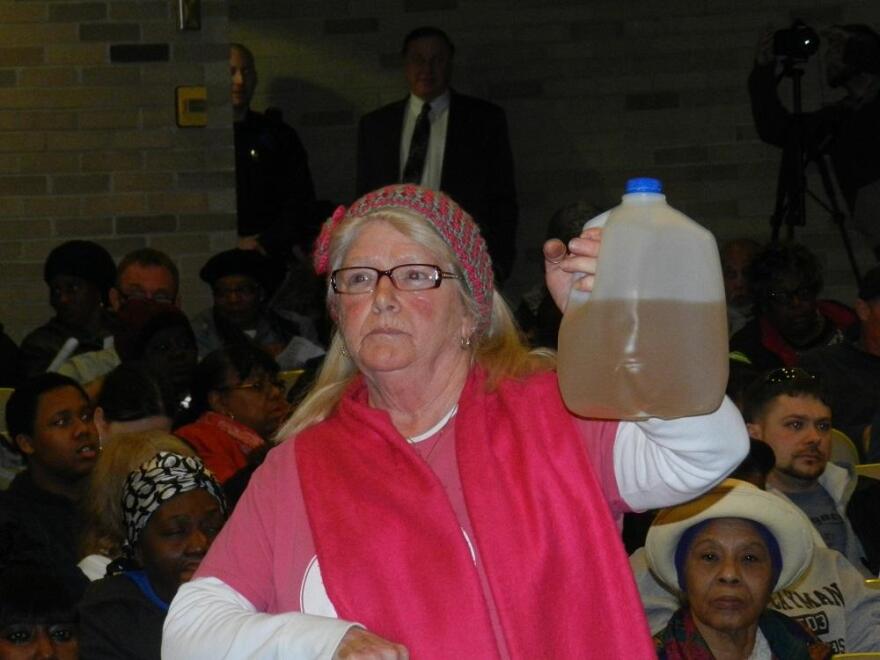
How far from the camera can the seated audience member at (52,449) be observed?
5008 millimetres

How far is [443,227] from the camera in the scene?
2.57 metres

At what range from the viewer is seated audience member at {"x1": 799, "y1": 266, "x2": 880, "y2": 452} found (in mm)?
6105

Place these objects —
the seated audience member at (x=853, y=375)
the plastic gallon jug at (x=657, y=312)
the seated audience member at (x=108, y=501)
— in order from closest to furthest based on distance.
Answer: the plastic gallon jug at (x=657, y=312) < the seated audience member at (x=108, y=501) < the seated audience member at (x=853, y=375)

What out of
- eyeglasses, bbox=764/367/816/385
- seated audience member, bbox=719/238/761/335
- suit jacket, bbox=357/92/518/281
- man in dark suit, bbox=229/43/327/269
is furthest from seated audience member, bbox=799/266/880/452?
man in dark suit, bbox=229/43/327/269

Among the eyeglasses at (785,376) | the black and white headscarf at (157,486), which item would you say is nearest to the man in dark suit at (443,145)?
the eyeglasses at (785,376)

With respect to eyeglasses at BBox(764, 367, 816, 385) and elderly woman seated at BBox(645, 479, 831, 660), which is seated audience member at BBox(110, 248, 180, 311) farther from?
elderly woman seated at BBox(645, 479, 831, 660)

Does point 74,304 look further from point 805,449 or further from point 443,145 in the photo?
point 805,449

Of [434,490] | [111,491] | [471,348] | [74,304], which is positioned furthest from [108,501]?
[74,304]

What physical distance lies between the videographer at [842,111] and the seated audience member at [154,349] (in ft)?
9.88

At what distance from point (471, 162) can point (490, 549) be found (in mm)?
6032

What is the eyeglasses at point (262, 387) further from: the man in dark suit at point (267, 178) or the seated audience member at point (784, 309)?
the man in dark suit at point (267, 178)

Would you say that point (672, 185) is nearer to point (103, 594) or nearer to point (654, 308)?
point (103, 594)

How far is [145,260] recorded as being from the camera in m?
7.34

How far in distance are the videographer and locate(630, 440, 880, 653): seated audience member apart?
3.76 m
